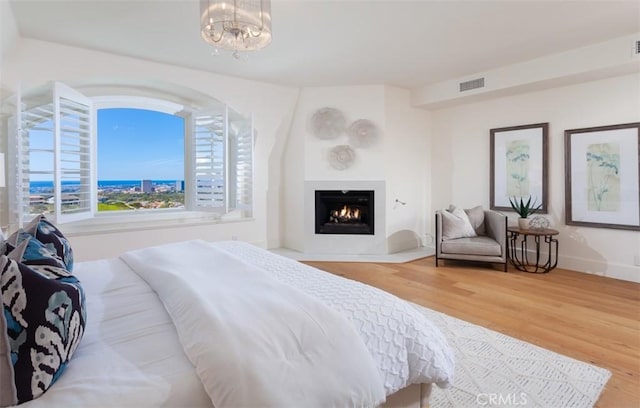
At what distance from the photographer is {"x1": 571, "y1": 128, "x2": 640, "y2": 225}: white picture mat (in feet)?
12.6

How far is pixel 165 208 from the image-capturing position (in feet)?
15.8

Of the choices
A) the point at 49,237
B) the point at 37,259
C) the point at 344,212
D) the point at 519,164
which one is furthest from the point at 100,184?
the point at 519,164

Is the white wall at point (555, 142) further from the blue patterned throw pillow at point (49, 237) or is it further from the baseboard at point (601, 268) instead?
the blue patterned throw pillow at point (49, 237)

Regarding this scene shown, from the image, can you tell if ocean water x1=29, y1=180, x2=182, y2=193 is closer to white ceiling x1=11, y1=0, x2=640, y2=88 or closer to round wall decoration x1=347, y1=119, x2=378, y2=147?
white ceiling x1=11, y1=0, x2=640, y2=88

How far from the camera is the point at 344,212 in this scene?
5.47 meters

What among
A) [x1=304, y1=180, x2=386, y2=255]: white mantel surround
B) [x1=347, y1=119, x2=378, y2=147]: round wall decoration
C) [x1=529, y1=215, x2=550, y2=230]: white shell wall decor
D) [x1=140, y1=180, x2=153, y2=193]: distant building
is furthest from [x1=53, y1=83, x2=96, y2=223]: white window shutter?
[x1=529, y1=215, x2=550, y2=230]: white shell wall decor

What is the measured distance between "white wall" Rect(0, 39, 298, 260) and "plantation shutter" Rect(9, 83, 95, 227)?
0.24 m

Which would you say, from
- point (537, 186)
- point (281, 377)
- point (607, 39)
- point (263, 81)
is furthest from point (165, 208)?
point (607, 39)

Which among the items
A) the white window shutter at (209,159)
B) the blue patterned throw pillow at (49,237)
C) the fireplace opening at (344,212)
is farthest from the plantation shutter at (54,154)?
the fireplace opening at (344,212)

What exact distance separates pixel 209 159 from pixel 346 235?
233 centimetres

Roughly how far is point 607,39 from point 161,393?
4974 mm

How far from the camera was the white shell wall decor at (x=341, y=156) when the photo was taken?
5195 mm

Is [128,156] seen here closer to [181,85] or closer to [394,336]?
[181,85]

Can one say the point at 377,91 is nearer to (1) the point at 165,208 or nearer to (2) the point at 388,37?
(2) the point at 388,37
